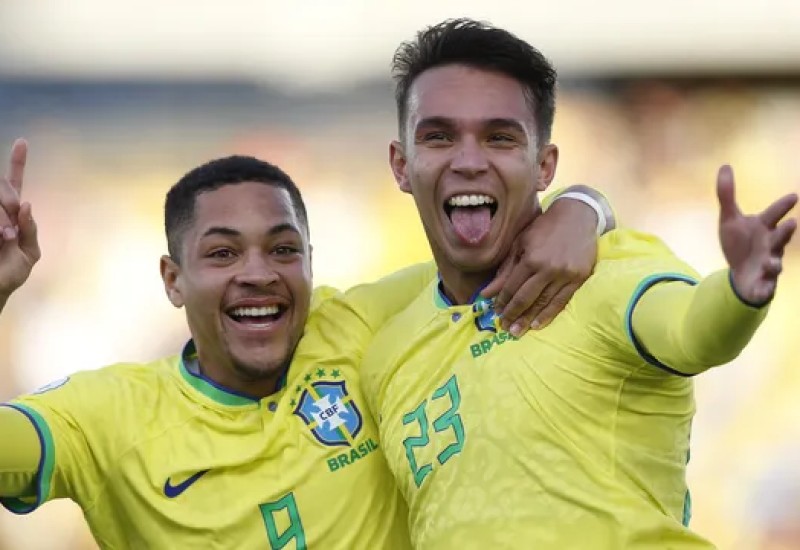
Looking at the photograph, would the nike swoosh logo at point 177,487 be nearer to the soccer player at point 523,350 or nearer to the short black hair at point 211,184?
the soccer player at point 523,350

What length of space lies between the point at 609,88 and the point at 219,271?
5.21m

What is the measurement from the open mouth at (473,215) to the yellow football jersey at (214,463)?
61 cm

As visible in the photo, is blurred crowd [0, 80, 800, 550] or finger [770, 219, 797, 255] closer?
finger [770, 219, 797, 255]

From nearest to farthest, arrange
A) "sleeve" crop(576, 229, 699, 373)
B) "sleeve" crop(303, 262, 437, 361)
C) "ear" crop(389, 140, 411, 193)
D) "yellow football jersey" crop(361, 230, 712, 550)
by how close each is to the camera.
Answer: "sleeve" crop(576, 229, 699, 373) < "yellow football jersey" crop(361, 230, 712, 550) < "ear" crop(389, 140, 411, 193) < "sleeve" crop(303, 262, 437, 361)

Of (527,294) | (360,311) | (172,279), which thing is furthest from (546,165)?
(172,279)

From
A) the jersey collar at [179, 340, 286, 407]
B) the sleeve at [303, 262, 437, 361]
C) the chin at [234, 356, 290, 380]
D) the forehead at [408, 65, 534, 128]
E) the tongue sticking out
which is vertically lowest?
the jersey collar at [179, 340, 286, 407]

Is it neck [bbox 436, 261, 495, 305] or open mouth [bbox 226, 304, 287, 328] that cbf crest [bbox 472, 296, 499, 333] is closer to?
neck [bbox 436, 261, 495, 305]

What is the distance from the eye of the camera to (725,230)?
2385 millimetres

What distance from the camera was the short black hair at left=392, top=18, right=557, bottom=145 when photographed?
3.29 m

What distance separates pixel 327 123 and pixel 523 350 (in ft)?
17.6

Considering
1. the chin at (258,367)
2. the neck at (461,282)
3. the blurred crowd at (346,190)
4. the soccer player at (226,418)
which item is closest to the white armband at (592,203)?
the soccer player at (226,418)

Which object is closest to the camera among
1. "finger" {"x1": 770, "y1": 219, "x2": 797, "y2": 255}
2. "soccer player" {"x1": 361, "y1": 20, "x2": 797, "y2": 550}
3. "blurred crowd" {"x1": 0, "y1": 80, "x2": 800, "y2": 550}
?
"finger" {"x1": 770, "y1": 219, "x2": 797, "y2": 255}

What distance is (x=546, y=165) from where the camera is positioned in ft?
11.1

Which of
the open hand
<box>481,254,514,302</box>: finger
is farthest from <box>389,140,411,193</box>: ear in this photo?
the open hand
